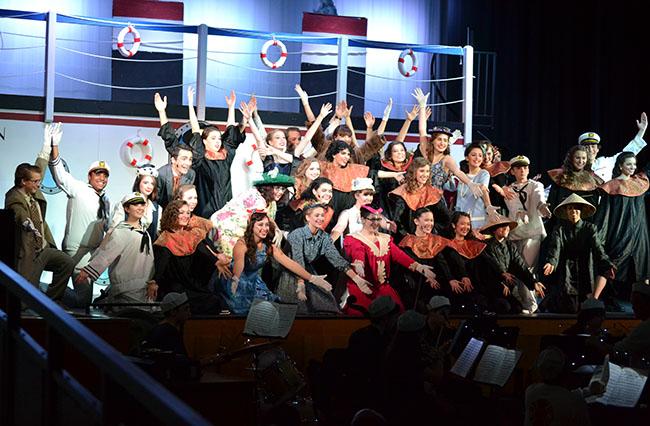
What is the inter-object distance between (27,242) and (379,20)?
789 cm

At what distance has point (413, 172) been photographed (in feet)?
30.9

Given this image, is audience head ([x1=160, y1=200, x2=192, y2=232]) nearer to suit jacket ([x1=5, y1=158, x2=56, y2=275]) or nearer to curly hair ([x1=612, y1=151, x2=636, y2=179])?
suit jacket ([x1=5, y1=158, x2=56, y2=275])

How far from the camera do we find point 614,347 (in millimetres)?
6199

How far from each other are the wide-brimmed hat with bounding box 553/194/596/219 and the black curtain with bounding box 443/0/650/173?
3959 millimetres

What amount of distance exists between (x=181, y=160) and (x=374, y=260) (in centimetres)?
171

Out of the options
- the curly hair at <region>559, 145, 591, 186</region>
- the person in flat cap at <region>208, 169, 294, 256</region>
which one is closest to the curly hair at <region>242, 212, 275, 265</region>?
the person in flat cap at <region>208, 169, 294, 256</region>

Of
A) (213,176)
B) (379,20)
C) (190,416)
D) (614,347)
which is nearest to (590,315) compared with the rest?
(614,347)

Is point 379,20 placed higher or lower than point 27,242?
higher

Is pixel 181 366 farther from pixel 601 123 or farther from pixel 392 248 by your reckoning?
pixel 601 123

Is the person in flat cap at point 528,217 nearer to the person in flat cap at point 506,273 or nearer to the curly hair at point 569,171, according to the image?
the curly hair at point 569,171

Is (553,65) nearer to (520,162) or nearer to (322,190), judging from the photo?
(520,162)

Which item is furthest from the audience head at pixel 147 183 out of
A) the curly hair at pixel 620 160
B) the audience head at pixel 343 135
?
the curly hair at pixel 620 160

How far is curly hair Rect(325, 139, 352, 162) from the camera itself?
947 centimetres

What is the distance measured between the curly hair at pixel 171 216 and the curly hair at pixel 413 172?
201 cm
